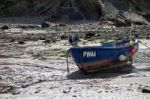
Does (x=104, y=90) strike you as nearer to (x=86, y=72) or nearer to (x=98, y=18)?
(x=86, y=72)

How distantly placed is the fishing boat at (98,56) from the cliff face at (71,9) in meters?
34.0

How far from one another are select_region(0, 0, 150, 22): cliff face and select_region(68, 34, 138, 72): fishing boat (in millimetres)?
33976

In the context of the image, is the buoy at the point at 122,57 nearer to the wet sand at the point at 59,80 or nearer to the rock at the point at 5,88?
the wet sand at the point at 59,80

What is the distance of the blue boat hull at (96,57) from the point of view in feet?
58.7

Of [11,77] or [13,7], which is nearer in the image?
[11,77]

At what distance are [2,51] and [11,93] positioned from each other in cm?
1175

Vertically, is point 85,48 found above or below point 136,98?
above

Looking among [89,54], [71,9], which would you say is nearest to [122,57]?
[89,54]

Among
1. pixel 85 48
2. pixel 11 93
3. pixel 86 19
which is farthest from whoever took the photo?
pixel 86 19

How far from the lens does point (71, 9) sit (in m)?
54.7

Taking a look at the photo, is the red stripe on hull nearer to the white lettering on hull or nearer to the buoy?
the buoy

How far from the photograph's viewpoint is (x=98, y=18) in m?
55.3

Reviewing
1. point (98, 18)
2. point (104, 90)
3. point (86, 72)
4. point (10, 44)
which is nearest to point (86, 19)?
point (98, 18)

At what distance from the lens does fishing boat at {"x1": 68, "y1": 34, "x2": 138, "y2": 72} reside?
705 inches
